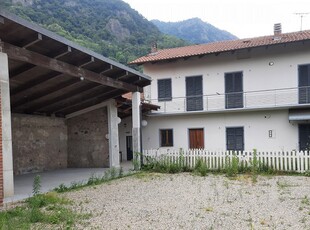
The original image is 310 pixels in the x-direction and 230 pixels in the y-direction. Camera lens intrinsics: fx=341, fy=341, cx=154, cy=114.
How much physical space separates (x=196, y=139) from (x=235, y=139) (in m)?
2.37

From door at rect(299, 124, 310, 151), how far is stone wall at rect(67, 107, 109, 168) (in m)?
10.5

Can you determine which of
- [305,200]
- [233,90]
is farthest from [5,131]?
[233,90]

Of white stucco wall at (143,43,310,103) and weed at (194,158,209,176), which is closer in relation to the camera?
weed at (194,158,209,176)

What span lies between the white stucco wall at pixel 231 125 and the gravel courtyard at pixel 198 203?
7086mm

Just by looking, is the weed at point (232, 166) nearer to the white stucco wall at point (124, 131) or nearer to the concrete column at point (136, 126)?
the concrete column at point (136, 126)

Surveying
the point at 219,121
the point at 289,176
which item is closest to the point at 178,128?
the point at 219,121

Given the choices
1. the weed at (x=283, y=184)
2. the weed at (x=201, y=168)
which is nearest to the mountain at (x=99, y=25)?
the weed at (x=201, y=168)

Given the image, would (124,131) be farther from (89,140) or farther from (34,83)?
(34,83)

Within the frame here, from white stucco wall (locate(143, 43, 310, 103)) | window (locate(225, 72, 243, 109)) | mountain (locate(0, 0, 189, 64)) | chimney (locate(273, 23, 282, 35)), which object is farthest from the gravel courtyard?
mountain (locate(0, 0, 189, 64))

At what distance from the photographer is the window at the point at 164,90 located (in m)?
21.7

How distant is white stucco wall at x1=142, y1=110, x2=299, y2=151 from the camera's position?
18.9 m

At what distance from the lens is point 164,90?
71.7 ft

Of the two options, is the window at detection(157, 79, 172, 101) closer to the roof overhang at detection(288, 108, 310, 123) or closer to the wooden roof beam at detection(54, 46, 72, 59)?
the roof overhang at detection(288, 108, 310, 123)

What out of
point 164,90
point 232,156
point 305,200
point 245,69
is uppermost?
point 245,69
